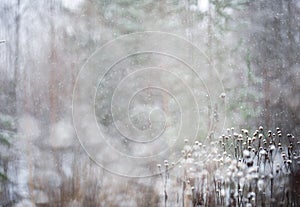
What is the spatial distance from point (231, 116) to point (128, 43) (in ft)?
2.74

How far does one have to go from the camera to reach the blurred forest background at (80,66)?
10.0 feet

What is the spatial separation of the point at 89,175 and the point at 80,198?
6.3 inches

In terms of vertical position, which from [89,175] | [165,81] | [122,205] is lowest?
[122,205]

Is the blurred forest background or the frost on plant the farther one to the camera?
the blurred forest background

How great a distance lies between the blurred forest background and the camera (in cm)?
306

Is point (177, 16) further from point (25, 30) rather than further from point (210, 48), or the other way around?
point (25, 30)

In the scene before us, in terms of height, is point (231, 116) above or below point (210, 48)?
below

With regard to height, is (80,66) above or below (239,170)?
above

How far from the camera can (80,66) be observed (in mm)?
3096

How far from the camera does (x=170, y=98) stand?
10.0 feet

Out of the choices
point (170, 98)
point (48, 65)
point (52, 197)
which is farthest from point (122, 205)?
point (48, 65)

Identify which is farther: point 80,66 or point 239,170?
point 80,66

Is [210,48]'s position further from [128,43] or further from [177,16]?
[128,43]

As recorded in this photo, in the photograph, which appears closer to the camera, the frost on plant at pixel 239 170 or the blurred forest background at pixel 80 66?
the frost on plant at pixel 239 170
